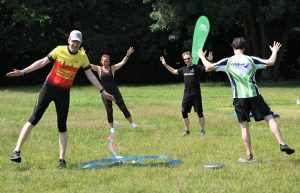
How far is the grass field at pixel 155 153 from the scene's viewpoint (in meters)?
6.78

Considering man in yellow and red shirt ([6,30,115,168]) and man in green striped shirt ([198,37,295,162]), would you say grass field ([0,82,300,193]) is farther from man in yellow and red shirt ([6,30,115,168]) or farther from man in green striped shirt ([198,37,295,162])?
man in green striped shirt ([198,37,295,162])

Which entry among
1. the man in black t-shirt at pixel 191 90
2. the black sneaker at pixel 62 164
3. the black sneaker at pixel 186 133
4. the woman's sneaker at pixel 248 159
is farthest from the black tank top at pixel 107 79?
the woman's sneaker at pixel 248 159

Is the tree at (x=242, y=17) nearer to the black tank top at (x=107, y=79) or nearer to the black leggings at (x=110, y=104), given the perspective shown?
the black leggings at (x=110, y=104)

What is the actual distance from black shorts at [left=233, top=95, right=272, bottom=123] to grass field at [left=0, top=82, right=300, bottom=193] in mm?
748

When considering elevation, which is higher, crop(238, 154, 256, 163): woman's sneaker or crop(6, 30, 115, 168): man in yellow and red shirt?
crop(6, 30, 115, 168): man in yellow and red shirt

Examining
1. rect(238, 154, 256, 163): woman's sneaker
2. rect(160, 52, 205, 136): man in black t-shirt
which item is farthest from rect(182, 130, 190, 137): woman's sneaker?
rect(238, 154, 256, 163): woman's sneaker

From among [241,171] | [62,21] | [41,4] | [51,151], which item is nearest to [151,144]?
[51,151]

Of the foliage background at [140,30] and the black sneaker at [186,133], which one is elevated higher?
the foliage background at [140,30]

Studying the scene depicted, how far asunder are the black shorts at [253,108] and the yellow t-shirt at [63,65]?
2.65m

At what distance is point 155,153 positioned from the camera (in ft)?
30.9

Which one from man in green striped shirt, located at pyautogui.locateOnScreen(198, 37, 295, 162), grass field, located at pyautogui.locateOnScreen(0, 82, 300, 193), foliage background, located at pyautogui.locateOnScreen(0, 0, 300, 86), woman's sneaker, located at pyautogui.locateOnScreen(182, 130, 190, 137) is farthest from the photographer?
foliage background, located at pyautogui.locateOnScreen(0, 0, 300, 86)

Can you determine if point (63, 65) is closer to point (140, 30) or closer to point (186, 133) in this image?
point (186, 133)

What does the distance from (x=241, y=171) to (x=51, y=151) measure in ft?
12.6

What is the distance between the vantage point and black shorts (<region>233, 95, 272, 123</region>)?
8203mm
